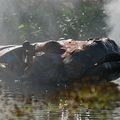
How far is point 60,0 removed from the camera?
203ft

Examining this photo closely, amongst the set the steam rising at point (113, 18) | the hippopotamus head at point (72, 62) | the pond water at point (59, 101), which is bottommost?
the pond water at point (59, 101)

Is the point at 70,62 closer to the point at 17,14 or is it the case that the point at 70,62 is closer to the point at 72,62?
the point at 72,62

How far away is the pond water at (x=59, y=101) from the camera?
1797cm

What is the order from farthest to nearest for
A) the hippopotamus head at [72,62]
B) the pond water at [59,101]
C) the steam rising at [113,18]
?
the steam rising at [113,18] < the hippopotamus head at [72,62] < the pond water at [59,101]

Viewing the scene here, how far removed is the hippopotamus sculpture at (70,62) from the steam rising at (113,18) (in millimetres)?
22545

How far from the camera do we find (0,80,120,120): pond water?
18.0 metres

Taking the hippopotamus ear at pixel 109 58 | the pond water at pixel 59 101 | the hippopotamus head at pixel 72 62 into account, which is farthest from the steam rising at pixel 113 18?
the pond water at pixel 59 101

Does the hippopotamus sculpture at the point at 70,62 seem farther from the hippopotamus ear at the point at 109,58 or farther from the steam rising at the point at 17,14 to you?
the steam rising at the point at 17,14

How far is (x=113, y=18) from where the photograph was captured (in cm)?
5650

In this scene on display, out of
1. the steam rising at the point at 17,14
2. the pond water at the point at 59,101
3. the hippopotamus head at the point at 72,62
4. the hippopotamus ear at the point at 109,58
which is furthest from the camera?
the steam rising at the point at 17,14

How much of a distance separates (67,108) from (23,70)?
33.0ft

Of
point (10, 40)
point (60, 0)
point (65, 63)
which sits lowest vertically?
point (65, 63)

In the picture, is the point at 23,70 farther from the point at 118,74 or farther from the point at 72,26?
the point at 72,26

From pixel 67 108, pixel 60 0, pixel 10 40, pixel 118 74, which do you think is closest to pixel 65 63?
pixel 118 74
